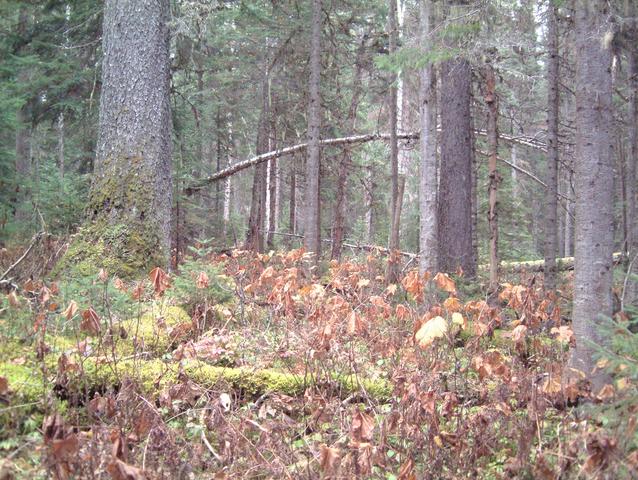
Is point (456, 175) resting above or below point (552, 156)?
below

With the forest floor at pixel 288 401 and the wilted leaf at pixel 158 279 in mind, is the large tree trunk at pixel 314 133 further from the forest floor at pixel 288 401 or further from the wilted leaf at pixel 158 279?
the wilted leaf at pixel 158 279

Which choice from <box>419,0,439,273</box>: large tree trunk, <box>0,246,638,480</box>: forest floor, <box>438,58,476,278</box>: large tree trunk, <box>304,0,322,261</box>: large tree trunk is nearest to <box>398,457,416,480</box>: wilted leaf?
<box>0,246,638,480</box>: forest floor

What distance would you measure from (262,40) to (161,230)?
11.5m

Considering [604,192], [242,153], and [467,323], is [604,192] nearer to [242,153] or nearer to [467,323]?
[467,323]

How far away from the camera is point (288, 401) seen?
4.01 m

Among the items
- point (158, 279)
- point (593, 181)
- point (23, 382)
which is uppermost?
point (593, 181)

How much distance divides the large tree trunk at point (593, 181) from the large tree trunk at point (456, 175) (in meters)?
5.06

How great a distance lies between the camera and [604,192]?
4289mm

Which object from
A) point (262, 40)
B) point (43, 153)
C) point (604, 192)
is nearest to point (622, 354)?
point (604, 192)

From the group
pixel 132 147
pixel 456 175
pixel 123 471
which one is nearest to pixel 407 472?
pixel 123 471

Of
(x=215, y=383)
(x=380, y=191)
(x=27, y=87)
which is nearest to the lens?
(x=215, y=383)

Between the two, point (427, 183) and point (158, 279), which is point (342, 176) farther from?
point (158, 279)

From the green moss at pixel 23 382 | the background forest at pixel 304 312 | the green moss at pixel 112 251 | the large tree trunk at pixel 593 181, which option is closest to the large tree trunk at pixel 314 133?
the background forest at pixel 304 312

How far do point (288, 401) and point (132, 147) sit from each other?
4166 mm
